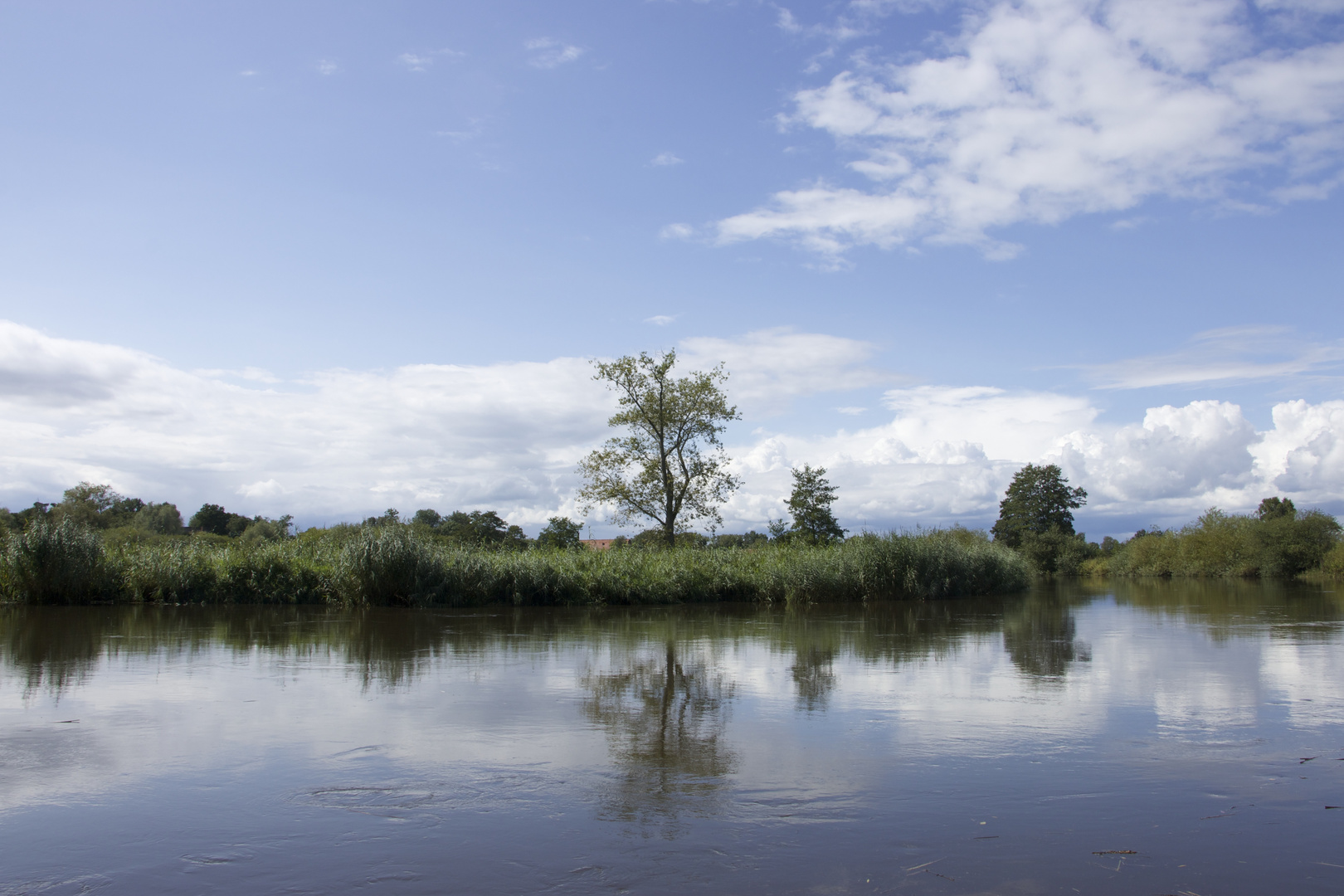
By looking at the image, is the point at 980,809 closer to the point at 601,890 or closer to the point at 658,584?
the point at 601,890

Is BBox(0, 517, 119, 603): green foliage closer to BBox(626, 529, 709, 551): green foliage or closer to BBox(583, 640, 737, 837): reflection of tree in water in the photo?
BBox(583, 640, 737, 837): reflection of tree in water

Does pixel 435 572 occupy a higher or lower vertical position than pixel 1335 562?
higher

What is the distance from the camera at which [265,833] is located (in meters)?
4.58

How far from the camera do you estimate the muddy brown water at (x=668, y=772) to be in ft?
13.4

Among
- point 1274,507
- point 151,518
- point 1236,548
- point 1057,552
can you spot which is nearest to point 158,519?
point 151,518

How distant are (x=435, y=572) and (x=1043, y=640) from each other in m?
15.0

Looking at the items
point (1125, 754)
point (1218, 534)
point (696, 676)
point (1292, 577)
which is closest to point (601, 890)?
point (1125, 754)

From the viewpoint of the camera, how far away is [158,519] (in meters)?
95.9

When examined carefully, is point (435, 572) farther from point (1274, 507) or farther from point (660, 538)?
point (1274, 507)

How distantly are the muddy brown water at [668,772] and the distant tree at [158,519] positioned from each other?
93083 millimetres

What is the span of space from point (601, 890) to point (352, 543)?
66.5ft

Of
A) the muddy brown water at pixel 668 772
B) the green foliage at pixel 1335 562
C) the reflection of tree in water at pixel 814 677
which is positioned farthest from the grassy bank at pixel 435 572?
the green foliage at pixel 1335 562

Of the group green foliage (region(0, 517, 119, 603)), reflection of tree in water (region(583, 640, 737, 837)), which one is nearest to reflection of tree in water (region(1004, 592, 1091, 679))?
reflection of tree in water (region(583, 640, 737, 837))

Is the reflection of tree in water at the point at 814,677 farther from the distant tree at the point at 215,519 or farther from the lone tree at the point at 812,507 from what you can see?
the distant tree at the point at 215,519
